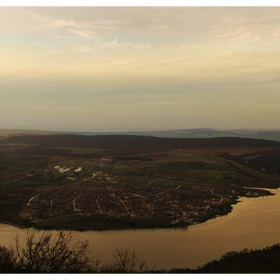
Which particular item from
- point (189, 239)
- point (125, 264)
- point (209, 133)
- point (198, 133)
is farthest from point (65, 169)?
point (209, 133)

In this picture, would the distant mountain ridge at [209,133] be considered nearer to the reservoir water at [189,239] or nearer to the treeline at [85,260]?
the reservoir water at [189,239]

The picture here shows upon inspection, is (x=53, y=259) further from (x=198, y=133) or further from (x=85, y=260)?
(x=198, y=133)

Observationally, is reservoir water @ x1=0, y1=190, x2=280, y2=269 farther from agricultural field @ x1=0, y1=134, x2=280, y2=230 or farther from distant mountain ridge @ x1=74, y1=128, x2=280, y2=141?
distant mountain ridge @ x1=74, y1=128, x2=280, y2=141

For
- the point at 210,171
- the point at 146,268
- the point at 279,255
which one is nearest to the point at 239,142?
the point at 210,171

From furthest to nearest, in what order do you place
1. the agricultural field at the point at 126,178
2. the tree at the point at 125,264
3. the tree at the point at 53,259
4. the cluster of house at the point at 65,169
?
the cluster of house at the point at 65,169
the agricultural field at the point at 126,178
the tree at the point at 125,264
the tree at the point at 53,259

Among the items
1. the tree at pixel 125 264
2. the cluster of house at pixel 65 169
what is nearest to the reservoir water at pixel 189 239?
the tree at pixel 125 264

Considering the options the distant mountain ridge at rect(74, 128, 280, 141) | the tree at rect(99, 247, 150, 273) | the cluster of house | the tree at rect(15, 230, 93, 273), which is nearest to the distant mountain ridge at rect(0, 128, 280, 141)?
the distant mountain ridge at rect(74, 128, 280, 141)
